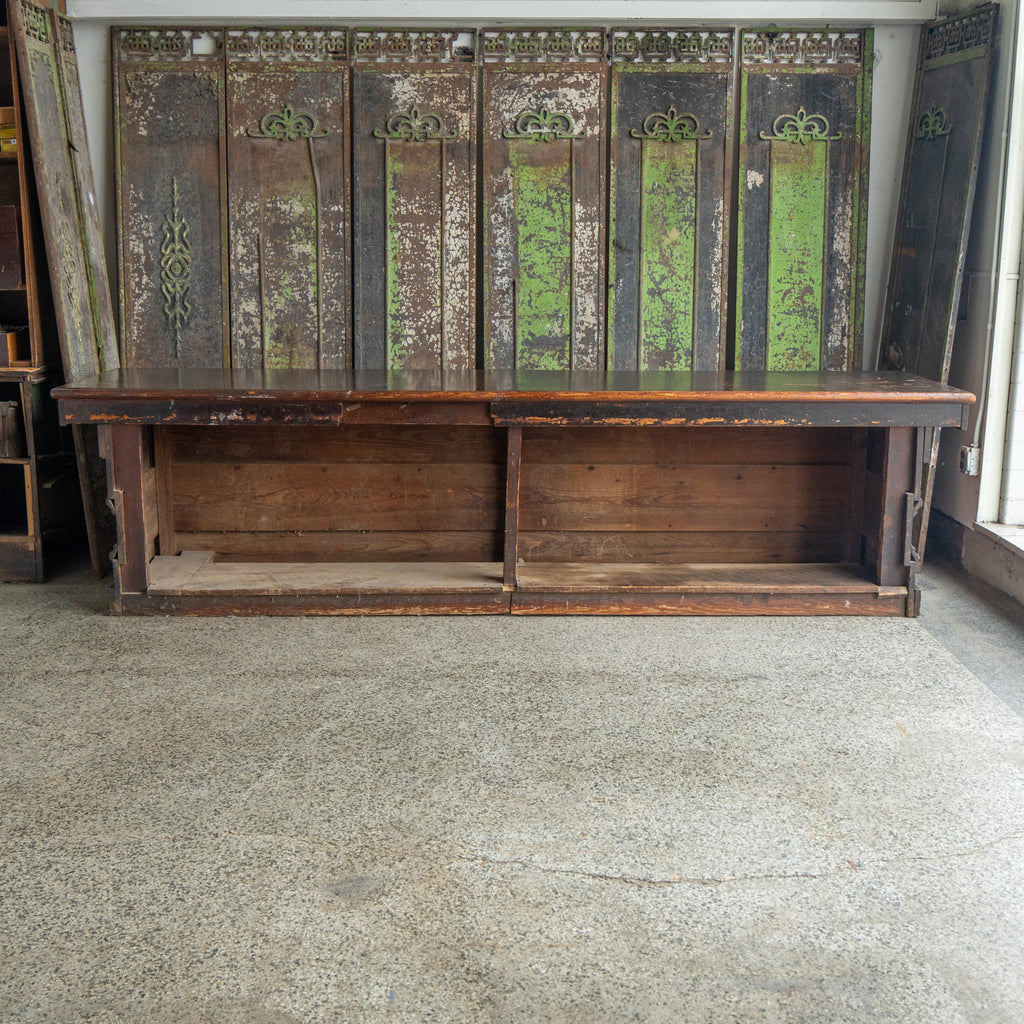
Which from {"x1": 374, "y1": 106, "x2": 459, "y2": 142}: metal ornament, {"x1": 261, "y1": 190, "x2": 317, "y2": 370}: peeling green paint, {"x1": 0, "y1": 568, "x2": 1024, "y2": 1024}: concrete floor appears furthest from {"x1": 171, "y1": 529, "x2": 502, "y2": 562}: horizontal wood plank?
{"x1": 374, "y1": 106, "x2": 459, "y2": 142}: metal ornament

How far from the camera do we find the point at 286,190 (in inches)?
181

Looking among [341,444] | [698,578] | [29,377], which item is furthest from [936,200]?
[29,377]

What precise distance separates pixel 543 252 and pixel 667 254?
20.3 inches

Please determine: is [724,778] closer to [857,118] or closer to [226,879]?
[226,879]

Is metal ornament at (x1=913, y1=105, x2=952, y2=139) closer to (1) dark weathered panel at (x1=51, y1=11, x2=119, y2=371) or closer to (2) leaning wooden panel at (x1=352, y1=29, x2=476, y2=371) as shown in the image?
(2) leaning wooden panel at (x1=352, y1=29, x2=476, y2=371)

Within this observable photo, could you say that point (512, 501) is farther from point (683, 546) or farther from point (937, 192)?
point (937, 192)

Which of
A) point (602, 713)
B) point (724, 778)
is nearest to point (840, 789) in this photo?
point (724, 778)

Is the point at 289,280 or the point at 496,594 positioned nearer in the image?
the point at 496,594

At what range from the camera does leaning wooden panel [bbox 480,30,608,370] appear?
4586 millimetres

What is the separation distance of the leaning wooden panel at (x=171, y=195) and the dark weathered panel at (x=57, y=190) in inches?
8.9

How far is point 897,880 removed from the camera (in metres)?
2.28

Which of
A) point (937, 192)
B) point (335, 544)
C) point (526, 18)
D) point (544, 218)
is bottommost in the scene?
point (335, 544)

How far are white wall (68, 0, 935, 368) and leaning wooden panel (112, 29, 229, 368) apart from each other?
0.10 m

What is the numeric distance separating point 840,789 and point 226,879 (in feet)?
4.66
